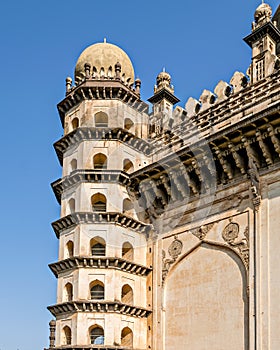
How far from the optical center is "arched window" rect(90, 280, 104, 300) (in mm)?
15914

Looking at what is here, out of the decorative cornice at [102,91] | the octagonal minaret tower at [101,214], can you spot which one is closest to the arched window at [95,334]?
the octagonal minaret tower at [101,214]

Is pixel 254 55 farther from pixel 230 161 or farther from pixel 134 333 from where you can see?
pixel 134 333

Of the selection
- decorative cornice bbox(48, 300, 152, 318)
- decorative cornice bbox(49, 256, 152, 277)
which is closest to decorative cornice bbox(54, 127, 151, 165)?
decorative cornice bbox(49, 256, 152, 277)

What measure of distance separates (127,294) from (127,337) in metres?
1.05

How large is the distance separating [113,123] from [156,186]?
2.08m

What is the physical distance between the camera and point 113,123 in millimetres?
17109

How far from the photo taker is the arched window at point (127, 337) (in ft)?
51.5

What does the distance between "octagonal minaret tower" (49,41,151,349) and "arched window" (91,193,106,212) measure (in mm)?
29

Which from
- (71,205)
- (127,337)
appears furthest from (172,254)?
(71,205)

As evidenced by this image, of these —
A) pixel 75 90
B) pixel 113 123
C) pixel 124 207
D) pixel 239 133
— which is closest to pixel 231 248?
pixel 239 133

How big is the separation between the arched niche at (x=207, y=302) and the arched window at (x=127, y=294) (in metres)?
0.92

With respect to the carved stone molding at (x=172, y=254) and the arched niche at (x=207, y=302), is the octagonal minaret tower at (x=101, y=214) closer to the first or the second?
the carved stone molding at (x=172, y=254)

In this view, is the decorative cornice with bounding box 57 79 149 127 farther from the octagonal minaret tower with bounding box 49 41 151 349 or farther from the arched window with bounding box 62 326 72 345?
the arched window with bounding box 62 326 72 345

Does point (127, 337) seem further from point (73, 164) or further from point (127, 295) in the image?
point (73, 164)
